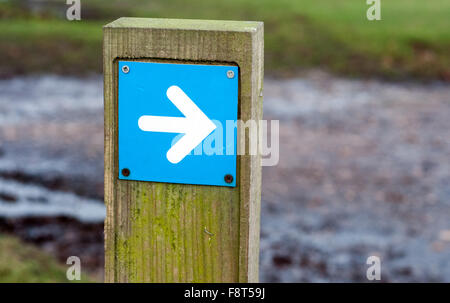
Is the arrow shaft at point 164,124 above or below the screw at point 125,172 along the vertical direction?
above

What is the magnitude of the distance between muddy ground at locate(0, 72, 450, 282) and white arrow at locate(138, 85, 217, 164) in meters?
3.44

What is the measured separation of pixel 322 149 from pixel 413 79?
315 cm

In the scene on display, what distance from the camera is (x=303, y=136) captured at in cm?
839

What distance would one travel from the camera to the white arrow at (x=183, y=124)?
180 centimetres

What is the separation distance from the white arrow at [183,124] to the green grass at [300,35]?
915 centimetres

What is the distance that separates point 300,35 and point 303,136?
4.00 meters

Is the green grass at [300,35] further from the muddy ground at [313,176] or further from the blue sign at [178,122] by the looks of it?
the blue sign at [178,122]
